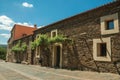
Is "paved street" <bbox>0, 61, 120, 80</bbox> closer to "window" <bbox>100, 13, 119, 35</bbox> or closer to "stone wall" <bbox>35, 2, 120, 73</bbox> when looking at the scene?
"stone wall" <bbox>35, 2, 120, 73</bbox>

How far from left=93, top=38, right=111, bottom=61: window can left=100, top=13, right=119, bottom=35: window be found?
633mm

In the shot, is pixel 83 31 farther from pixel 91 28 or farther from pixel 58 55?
pixel 58 55

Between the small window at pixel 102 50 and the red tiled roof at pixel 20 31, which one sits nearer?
the small window at pixel 102 50

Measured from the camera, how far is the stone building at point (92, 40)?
10.8 metres

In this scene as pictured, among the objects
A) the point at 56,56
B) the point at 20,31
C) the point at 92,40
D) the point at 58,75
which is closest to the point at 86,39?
the point at 92,40

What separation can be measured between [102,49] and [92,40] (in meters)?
1.00

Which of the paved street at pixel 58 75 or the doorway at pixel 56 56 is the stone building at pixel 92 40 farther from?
the paved street at pixel 58 75

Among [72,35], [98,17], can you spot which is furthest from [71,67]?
[98,17]

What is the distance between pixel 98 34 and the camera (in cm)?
1189

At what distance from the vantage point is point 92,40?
12.3m

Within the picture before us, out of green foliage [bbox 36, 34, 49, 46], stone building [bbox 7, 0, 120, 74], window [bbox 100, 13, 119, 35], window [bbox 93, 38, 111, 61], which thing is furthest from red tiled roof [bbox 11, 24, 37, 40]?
window [bbox 100, 13, 119, 35]

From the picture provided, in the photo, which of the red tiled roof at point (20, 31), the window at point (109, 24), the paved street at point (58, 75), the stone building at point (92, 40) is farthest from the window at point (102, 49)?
the red tiled roof at point (20, 31)

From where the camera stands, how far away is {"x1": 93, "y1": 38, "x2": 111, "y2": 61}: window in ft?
36.5

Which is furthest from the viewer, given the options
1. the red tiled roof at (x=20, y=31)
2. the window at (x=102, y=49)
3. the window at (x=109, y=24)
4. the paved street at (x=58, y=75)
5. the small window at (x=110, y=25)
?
the red tiled roof at (x=20, y=31)
